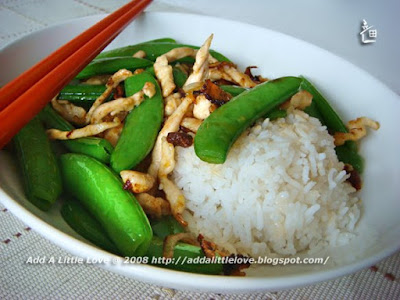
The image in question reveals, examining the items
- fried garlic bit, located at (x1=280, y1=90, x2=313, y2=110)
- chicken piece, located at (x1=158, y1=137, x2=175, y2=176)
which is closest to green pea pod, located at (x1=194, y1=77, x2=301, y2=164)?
fried garlic bit, located at (x1=280, y1=90, x2=313, y2=110)

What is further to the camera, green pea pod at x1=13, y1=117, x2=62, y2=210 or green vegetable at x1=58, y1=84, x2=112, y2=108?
green vegetable at x1=58, y1=84, x2=112, y2=108

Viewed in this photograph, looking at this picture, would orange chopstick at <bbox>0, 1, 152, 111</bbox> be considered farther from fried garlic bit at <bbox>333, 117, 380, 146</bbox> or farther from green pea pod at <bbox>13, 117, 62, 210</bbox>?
fried garlic bit at <bbox>333, 117, 380, 146</bbox>

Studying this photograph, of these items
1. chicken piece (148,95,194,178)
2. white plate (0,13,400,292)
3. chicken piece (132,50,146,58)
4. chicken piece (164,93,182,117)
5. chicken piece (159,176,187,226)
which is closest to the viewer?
white plate (0,13,400,292)

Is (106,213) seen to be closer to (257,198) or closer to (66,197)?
(66,197)

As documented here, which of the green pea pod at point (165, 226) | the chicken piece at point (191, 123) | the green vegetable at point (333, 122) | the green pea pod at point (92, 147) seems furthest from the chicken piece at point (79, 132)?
the green vegetable at point (333, 122)

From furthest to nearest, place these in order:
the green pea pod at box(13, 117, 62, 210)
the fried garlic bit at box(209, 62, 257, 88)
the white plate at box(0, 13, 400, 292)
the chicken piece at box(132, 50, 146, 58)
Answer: the chicken piece at box(132, 50, 146, 58) < the fried garlic bit at box(209, 62, 257, 88) < the green pea pod at box(13, 117, 62, 210) < the white plate at box(0, 13, 400, 292)

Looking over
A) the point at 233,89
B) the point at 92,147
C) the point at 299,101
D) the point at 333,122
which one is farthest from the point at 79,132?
the point at 333,122
